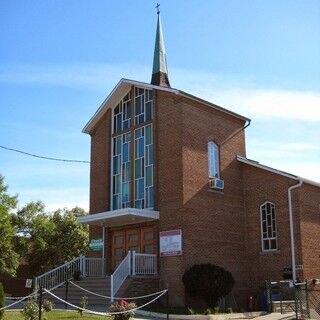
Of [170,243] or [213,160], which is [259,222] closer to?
[213,160]

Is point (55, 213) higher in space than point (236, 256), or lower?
higher

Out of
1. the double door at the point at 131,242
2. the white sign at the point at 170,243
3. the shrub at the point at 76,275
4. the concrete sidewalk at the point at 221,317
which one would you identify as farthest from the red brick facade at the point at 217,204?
the concrete sidewalk at the point at 221,317

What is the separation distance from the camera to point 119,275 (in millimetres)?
21062

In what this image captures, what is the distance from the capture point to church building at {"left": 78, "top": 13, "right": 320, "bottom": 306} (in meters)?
22.2

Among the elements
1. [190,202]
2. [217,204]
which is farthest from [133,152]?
[217,204]

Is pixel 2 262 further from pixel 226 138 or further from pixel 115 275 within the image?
pixel 226 138

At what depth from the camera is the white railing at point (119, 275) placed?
20416mm

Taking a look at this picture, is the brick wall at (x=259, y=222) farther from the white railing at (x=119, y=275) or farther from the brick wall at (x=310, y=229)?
the white railing at (x=119, y=275)

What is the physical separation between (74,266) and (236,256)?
755 cm

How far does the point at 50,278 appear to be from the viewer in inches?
942

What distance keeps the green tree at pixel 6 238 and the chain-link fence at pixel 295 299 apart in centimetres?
1611

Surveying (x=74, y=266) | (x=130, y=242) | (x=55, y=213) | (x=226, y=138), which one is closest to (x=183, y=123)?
(x=226, y=138)

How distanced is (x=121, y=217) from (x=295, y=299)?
28.0 ft

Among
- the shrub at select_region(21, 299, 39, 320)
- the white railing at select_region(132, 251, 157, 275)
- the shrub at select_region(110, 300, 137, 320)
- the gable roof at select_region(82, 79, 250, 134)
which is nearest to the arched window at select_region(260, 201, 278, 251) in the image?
the gable roof at select_region(82, 79, 250, 134)
